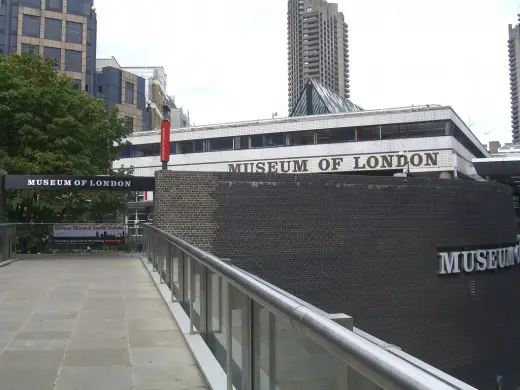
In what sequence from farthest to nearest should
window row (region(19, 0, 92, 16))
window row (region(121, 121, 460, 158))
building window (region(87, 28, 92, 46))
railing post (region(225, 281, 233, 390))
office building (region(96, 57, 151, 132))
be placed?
office building (region(96, 57, 151, 132))
building window (region(87, 28, 92, 46))
window row (region(19, 0, 92, 16))
window row (region(121, 121, 460, 158))
railing post (region(225, 281, 233, 390))

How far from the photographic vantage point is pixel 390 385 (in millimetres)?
1703

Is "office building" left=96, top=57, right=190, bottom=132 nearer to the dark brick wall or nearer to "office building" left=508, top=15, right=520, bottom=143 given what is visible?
the dark brick wall

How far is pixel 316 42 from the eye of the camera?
143500 millimetres

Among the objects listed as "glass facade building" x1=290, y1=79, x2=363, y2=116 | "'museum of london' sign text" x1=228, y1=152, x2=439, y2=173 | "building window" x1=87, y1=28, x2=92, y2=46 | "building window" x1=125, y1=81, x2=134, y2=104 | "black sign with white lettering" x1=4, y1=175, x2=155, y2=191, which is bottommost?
"black sign with white lettering" x1=4, y1=175, x2=155, y2=191

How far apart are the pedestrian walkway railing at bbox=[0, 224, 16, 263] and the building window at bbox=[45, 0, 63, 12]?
5382 centimetres

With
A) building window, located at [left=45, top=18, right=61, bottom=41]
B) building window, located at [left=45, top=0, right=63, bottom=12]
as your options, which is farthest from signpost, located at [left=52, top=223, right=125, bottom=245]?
building window, located at [left=45, top=0, right=63, bottom=12]

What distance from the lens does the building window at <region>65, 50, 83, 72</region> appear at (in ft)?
207

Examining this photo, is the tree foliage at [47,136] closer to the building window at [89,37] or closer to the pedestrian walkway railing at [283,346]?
the pedestrian walkway railing at [283,346]

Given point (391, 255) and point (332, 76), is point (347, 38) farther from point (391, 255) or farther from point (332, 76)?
point (391, 255)

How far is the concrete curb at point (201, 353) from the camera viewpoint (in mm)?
4703

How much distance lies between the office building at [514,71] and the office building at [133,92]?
100874 millimetres

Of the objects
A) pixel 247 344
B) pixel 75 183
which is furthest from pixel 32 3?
pixel 247 344

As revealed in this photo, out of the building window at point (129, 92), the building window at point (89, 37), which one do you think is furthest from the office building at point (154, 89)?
the building window at point (89, 37)

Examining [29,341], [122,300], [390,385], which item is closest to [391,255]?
[122,300]
